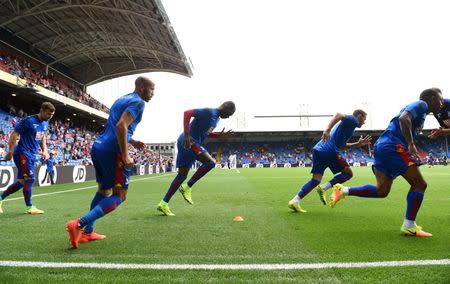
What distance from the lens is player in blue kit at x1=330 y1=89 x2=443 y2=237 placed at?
4.33 m


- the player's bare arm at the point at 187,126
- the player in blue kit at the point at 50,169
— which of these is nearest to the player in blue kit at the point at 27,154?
the player's bare arm at the point at 187,126

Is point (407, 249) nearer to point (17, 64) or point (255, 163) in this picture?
point (17, 64)

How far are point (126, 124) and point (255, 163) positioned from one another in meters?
61.8

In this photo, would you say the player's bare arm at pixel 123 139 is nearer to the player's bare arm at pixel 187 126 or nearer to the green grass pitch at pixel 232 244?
the green grass pitch at pixel 232 244

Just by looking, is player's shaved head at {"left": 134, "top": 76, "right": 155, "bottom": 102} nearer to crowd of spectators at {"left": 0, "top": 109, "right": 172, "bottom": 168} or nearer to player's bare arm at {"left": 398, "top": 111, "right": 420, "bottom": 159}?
player's bare arm at {"left": 398, "top": 111, "right": 420, "bottom": 159}

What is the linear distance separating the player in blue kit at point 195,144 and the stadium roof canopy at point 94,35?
54.3 ft

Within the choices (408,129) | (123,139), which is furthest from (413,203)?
(123,139)

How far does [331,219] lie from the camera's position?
5.81 m

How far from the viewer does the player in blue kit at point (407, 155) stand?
4.33 metres

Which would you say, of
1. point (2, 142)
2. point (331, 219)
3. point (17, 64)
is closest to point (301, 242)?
point (331, 219)

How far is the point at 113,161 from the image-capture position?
399cm

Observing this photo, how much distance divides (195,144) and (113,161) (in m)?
2.75

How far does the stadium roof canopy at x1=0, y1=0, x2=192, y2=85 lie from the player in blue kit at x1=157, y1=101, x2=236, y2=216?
1654cm

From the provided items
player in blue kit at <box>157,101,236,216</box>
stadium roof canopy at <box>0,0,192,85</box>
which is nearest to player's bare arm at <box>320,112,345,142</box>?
player in blue kit at <box>157,101,236,216</box>
